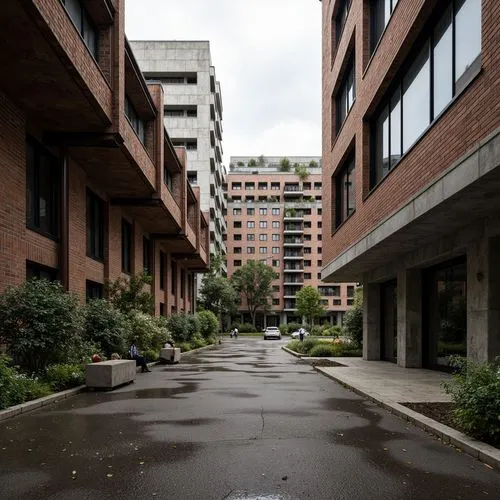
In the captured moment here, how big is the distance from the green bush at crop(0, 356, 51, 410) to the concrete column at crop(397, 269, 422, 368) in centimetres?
1181

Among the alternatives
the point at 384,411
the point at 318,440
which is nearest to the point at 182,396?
the point at 384,411

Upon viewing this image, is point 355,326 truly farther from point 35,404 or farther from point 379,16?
point 35,404

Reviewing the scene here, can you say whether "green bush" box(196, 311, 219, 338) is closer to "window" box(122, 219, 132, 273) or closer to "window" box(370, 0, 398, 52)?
"window" box(122, 219, 132, 273)

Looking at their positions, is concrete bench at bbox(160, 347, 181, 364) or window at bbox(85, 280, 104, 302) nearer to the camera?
window at bbox(85, 280, 104, 302)

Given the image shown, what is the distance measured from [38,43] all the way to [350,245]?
12963mm

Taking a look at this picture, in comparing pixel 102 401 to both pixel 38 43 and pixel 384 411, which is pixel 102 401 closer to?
pixel 384 411

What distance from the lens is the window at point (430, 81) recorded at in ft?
35.7

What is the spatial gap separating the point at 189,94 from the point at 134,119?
46381 millimetres

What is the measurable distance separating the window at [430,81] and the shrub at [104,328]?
32.2ft

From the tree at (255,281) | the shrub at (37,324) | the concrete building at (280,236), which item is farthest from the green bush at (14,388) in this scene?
the concrete building at (280,236)

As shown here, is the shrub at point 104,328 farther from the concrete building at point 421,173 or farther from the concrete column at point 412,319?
the concrete column at point 412,319

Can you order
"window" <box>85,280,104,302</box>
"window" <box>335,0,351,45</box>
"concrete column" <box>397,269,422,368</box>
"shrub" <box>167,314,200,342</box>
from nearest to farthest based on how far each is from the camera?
"concrete column" <box>397,269,422,368</box> → "window" <box>85,280,104,302</box> → "window" <box>335,0,351,45</box> → "shrub" <box>167,314,200,342</box>

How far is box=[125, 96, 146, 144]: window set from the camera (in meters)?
22.2

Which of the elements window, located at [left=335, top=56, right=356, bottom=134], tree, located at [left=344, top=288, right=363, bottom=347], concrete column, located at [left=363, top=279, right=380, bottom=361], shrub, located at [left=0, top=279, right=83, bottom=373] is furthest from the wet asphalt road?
tree, located at [left=344, top=288, right=363, bottom=347]
